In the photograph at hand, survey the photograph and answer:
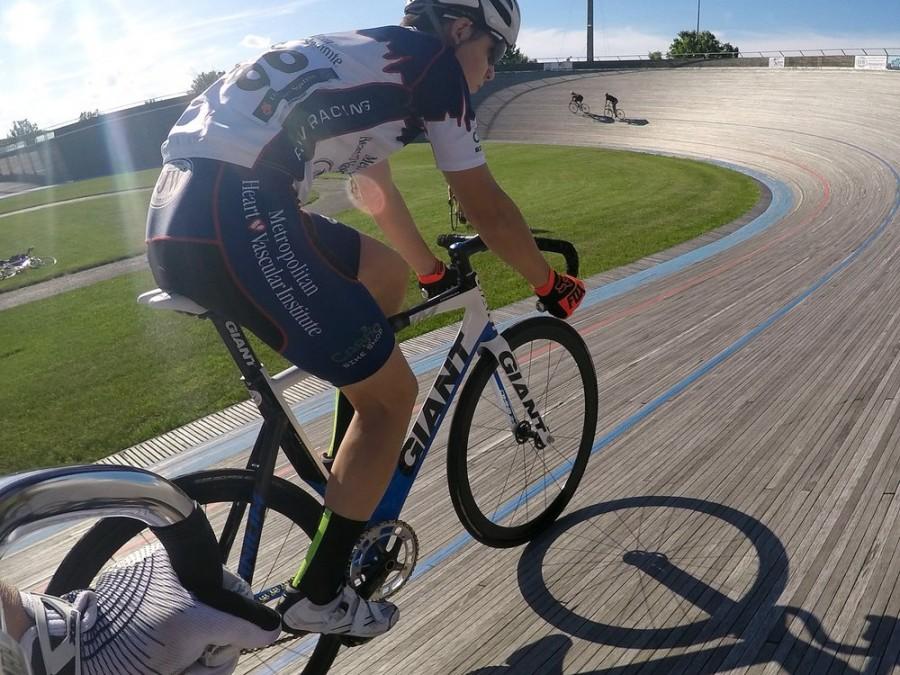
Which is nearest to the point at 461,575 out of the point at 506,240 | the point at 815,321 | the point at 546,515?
the point at 546,515

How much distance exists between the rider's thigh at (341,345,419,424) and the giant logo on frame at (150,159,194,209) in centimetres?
61

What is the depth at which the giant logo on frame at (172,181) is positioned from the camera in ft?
5.78

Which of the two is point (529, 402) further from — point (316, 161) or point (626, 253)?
point (626, 253)

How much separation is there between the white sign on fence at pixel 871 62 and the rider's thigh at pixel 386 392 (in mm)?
46916

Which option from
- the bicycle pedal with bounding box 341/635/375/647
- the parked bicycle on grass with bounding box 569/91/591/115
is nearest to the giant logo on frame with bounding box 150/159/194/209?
the bicycle pedal with bounding box 341/635/375/647

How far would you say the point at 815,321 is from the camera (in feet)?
17.3

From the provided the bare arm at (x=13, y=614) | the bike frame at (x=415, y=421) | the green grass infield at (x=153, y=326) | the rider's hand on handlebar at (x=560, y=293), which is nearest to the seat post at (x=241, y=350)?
the bike frame at (x=415, y=421)

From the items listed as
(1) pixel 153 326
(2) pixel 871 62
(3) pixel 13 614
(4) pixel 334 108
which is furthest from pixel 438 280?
(2) pixel 871 62

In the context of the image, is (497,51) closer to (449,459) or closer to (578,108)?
(449,459)

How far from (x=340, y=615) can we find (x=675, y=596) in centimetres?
113

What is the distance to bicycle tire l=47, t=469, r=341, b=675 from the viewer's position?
173cm

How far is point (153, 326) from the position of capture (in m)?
6.76

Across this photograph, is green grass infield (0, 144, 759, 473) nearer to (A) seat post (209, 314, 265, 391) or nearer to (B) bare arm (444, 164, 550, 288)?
(A) seat post (209, 314, 265, 391)

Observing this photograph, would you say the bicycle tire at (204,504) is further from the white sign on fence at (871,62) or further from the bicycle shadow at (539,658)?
the white sign on fence at (871,62)
